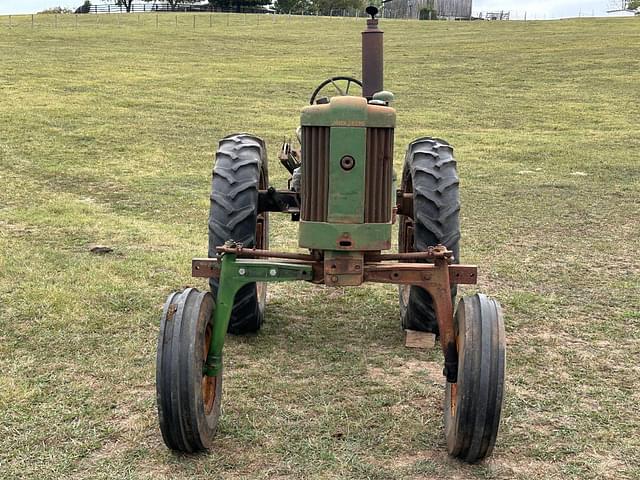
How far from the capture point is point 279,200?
19.0 ft

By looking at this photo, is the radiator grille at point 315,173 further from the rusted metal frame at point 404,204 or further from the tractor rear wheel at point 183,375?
the rusted metal frame at point 404,204

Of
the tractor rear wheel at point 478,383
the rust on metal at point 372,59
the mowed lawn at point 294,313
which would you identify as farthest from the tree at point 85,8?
the tractor rear wheel at point 478,383

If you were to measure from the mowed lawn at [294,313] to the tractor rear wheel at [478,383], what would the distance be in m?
0.17

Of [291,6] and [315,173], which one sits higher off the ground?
[291,6]

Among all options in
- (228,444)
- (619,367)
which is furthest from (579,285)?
(228,444)

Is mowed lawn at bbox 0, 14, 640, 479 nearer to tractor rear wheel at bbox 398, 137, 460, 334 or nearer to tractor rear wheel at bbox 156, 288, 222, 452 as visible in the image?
tractor rear wheel at bbox 156, 288, 222, 452

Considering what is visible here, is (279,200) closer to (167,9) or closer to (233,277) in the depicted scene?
(233,277)

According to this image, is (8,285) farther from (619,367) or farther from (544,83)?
(544,83)

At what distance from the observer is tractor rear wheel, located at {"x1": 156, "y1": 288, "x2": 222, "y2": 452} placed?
3742 millimetres

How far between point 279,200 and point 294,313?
914 mm

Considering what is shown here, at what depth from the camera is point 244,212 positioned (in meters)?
5.20

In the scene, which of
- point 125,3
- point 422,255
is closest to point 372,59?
point 422,255

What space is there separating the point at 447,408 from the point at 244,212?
1.87m

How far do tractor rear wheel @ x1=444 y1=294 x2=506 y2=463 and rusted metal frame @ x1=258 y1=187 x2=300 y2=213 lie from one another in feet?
7.11
